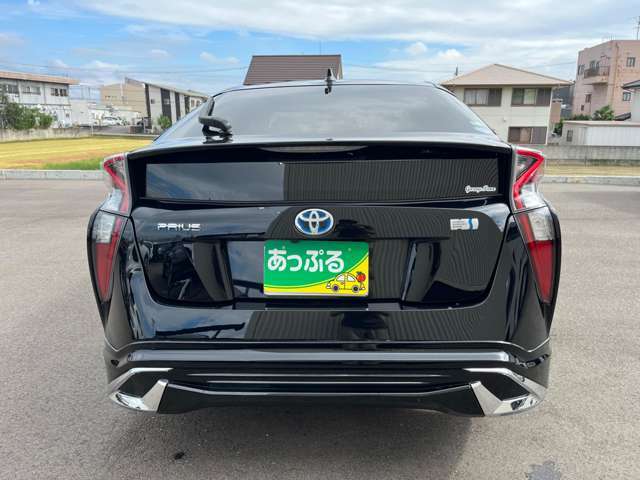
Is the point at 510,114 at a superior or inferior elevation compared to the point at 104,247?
superior

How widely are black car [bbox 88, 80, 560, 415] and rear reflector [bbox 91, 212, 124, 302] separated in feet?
0.12

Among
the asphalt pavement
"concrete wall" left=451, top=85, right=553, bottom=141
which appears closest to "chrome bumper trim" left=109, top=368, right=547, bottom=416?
the asphalt pavement

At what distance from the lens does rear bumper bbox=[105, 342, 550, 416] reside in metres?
1.82

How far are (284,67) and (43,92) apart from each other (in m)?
47.8

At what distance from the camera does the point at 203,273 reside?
1902mm

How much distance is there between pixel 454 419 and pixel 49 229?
6047mm

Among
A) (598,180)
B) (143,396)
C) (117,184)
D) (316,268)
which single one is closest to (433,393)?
(316,268)

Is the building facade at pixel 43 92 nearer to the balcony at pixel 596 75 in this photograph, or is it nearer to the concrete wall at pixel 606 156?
the concrete wall at pixel 606 156

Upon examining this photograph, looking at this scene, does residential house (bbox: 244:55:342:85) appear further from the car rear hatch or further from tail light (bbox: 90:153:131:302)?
the car rear hatch

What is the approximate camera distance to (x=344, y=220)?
1.84 meters

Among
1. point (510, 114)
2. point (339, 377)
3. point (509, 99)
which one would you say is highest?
point (509, 99)

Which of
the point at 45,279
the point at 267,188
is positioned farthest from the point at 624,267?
the point at 45,279

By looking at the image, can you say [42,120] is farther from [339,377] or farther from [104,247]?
[339,377]

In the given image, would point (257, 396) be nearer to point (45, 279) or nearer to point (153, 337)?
point (153, 337)
